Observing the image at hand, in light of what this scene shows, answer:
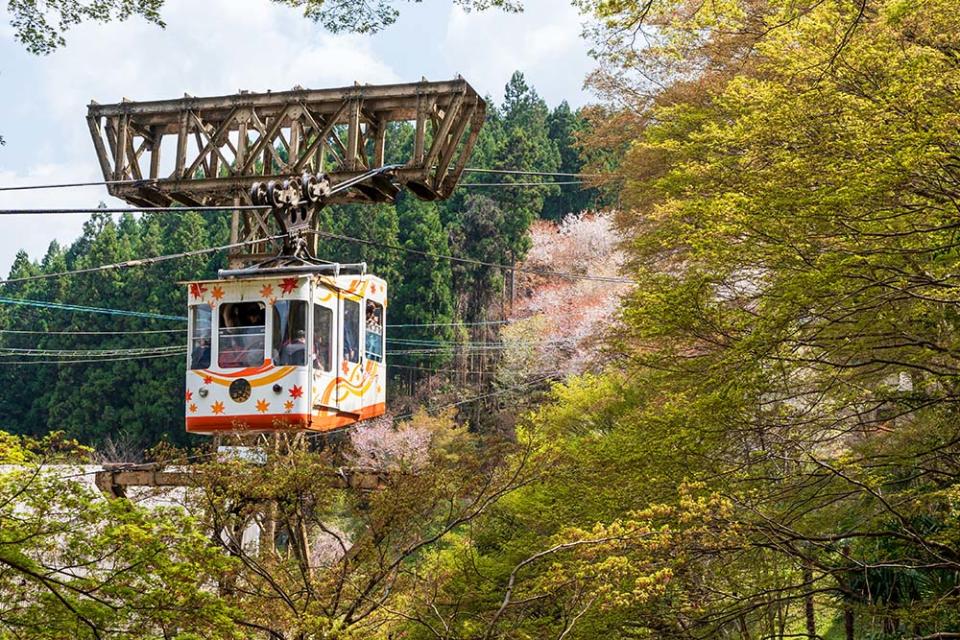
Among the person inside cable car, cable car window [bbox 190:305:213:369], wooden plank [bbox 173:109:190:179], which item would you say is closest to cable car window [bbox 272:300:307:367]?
the person inside cable car

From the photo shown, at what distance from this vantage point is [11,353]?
5228 centimetres

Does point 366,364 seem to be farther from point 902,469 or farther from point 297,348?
point 902,469

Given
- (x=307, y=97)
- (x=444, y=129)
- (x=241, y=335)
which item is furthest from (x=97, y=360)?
(x=444, y=129)

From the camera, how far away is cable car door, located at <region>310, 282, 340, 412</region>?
1355 cm

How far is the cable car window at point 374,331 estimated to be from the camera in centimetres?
1466

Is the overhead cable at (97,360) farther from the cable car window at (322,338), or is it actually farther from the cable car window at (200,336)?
the cable car window at (322,338)

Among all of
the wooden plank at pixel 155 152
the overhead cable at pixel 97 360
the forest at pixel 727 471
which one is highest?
the wooden plank at pixel 155 152

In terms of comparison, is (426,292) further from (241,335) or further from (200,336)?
(241,335)

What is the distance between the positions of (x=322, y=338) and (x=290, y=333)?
0.36 m

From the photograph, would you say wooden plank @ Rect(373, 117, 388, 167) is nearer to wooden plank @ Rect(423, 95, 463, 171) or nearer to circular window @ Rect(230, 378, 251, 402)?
wooden plank @ Rect(423, 95, 463, 171)

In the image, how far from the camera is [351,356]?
14227 millimetres

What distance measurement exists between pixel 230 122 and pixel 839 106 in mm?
7211

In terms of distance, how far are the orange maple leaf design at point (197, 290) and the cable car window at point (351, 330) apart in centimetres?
160

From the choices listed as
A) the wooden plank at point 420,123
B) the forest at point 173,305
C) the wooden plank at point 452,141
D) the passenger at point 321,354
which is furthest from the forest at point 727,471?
the forest at point 173,305
